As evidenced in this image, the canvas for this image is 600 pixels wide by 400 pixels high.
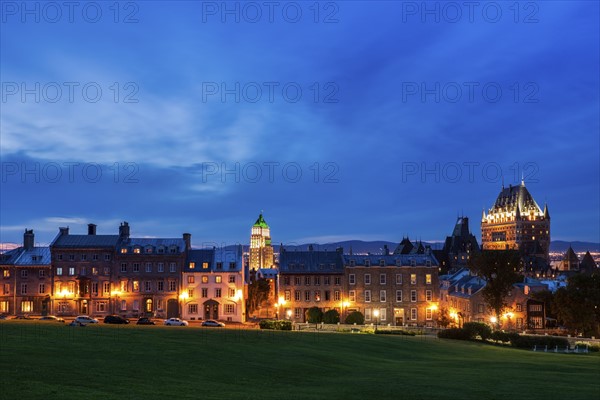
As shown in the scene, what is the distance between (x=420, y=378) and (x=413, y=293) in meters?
71.3

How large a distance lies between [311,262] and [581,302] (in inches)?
1721

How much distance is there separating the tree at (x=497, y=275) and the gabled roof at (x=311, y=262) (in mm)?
23836

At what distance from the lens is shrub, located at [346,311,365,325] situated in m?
98.1

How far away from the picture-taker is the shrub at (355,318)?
322ft

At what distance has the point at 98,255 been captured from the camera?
99.8 meters

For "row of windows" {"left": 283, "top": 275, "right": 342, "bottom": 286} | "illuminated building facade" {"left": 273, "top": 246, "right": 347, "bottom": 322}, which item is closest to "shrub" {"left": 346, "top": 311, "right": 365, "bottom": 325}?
"illuminated building facade" {"left": 273, "top": 246, "right": 347, "bottom": 322}

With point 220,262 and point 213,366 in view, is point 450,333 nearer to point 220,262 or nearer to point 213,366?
point 220,262

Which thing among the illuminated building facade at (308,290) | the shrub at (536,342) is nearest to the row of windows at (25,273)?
the illuminated building facade at (308,290)

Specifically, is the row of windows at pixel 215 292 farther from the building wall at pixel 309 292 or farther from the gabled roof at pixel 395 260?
the gabled roof at pixel 395 260

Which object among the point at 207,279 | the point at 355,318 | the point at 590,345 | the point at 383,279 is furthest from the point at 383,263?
the point at 590,345

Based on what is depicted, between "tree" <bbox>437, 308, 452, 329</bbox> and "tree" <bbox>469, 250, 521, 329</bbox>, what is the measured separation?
6861 millimetres

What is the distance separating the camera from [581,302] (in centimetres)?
8525

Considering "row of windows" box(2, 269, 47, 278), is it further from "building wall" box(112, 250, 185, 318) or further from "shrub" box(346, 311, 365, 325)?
"shrub" box(346, 311, 365, 325)

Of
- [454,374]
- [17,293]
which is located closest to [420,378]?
[454,374]
